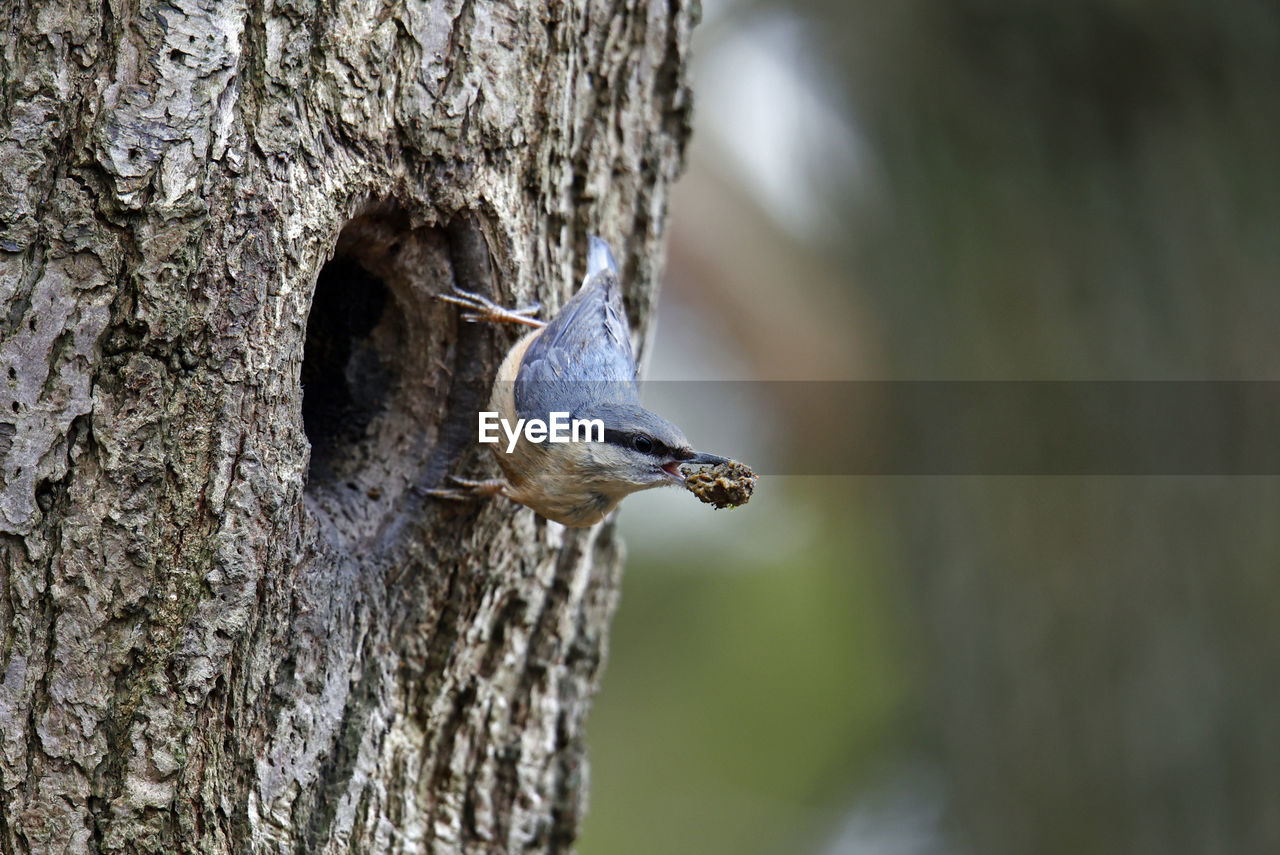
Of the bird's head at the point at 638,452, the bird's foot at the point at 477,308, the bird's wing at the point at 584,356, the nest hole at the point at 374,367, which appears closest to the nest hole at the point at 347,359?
the nest hole at the point at 374,367

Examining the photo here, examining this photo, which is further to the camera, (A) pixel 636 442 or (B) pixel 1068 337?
→ (B) pixel 1068 337

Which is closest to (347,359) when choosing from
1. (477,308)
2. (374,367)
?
(374,367)

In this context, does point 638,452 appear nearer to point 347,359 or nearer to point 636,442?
point 636,442

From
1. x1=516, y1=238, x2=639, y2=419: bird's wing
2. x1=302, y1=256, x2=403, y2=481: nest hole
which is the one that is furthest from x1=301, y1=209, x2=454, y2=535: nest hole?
x1=516, y1=238, x2=639, y2=419: bird's wing

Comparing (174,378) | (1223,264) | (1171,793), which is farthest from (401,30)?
(1171,793)

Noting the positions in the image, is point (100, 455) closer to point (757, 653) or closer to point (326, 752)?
point (326, 752)

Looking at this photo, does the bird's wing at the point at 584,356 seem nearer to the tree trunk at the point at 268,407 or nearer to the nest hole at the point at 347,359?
the tree trunk at the point at 268,407
